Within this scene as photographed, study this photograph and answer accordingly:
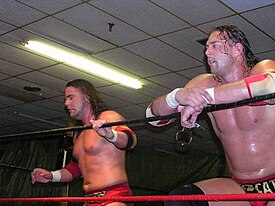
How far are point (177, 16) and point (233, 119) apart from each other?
7.89 feet

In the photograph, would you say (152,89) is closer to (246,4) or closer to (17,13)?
(17,13)

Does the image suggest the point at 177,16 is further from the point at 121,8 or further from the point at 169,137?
the point at 169,137

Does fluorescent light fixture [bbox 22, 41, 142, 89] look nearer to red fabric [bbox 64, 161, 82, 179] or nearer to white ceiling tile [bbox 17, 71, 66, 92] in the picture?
white ceiling tile [bbox 17, 71, 66, 92]

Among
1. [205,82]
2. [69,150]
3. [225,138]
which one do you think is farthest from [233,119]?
[69,150]

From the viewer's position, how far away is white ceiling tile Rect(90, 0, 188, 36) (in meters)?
3.86

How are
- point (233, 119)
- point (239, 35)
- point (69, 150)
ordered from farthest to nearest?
point (69, 150) < point (239, 35) < point (233, 119)

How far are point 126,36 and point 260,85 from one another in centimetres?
326

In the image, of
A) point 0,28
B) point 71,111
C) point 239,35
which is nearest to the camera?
point 239,35

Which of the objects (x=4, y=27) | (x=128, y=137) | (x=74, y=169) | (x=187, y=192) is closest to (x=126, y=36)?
(x=4, y=27)

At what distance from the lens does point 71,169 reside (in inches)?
118

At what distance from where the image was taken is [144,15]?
4043 mm

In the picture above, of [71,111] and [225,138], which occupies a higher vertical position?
[71,111]

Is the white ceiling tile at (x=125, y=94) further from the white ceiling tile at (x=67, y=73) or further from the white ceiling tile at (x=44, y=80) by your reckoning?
the white ceiling tile at (x=44, y=80)

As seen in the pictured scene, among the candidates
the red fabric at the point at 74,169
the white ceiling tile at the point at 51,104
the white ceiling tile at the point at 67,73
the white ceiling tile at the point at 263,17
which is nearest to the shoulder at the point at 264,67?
the red fabric at the point at 74,169
